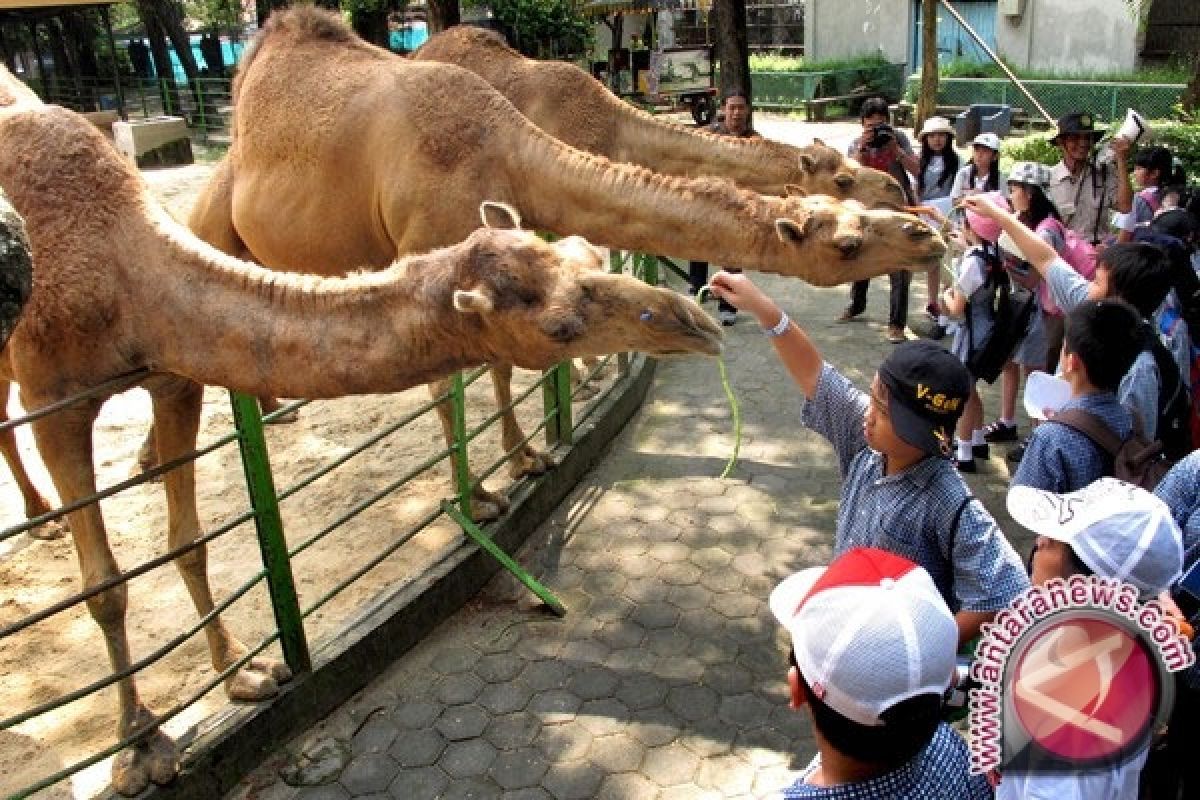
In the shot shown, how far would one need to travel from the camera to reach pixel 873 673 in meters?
1.65

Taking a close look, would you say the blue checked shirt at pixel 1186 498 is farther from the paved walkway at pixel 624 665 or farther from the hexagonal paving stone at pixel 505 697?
the hexagonal paving stone at pixel 505 697

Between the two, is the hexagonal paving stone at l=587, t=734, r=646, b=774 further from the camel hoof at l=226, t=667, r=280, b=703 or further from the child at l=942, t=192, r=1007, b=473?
the child at l=942, t=192, r=1007, b=473

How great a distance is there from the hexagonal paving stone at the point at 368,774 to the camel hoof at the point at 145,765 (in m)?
0.65

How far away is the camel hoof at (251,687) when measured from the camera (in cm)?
404

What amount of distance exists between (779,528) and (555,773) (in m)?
2.38

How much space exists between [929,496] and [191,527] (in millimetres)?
3305

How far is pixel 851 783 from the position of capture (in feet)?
5.83

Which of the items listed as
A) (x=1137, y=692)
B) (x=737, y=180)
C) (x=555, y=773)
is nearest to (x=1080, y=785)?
(x=1137, y=692)

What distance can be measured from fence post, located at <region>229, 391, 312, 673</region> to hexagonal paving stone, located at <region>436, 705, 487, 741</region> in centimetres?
63

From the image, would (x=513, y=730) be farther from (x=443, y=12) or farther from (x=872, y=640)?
(x=443, y=12)

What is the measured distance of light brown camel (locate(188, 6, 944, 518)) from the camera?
4.93m

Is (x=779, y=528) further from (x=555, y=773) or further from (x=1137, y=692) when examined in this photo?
(x=1137, y=692)

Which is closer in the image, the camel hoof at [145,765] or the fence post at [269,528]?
the camel hoof at [145,765]

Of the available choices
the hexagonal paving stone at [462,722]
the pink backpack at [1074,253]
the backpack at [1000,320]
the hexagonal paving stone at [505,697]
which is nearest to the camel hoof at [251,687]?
the hexagonal paving stone at [462,722]
